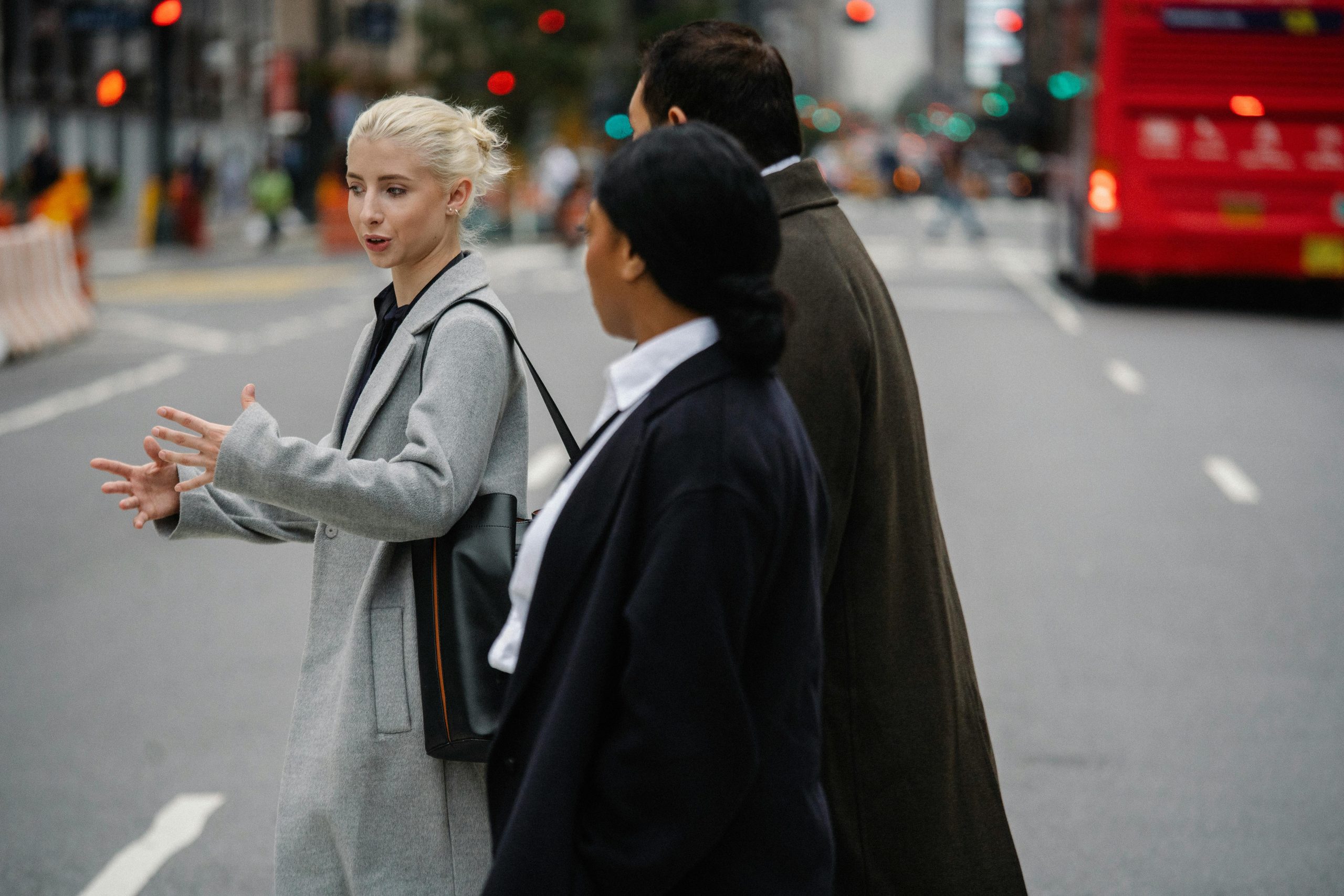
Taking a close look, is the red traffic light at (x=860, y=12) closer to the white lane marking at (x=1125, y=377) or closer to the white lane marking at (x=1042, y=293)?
the white lane marking at (x=1042, y=293)

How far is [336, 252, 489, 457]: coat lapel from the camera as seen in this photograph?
2627 millimetres

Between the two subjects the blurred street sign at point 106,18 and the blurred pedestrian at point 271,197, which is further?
the blurred pedestrian at point 271,197

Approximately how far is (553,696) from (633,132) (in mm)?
1040

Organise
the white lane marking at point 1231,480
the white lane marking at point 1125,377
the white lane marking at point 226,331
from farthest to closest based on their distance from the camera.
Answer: the white lane marking at point 226,331 → the white lane marking at point 1125,377 → the white lane marking at point 1231,480

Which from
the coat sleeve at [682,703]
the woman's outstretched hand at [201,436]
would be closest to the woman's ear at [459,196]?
the woman's outstretched hand at [201,436]

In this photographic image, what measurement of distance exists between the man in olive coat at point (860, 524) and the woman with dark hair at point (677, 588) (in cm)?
53

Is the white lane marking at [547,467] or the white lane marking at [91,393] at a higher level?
the white lane marking at [547,467]

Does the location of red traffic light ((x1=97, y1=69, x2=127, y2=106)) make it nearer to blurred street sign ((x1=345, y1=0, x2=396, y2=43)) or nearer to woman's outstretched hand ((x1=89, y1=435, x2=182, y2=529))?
woman's outstretched hand ((x1=89, y1=435, x2=182, y2=529))

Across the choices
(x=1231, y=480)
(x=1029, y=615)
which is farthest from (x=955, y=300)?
(x=1029, y=615)

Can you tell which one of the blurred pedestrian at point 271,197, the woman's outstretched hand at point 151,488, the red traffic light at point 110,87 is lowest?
the blurred pedestrian at point 271,197

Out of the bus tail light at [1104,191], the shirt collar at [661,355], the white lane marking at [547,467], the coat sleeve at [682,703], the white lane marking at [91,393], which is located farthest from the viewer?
the bus tail light at [1104,191]

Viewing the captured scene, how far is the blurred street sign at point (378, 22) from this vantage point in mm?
42375

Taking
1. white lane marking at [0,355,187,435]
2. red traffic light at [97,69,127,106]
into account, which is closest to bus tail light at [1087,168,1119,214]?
white lane marking at [0,355,187,435]

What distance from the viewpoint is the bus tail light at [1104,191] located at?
1766 cm
